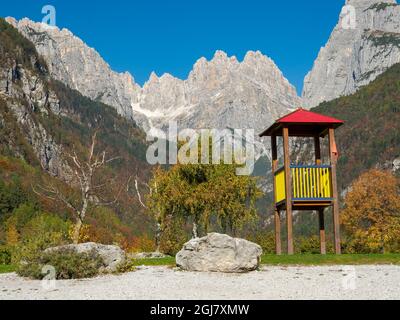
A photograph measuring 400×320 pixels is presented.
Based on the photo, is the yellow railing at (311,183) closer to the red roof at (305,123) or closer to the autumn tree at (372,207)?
the red roof at (305,123)

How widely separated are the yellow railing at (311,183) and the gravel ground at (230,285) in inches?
212

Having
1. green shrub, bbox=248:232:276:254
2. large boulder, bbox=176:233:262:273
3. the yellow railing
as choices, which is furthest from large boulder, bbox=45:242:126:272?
green shrub, bbox=248:232:276:254

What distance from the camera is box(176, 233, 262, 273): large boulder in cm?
1728

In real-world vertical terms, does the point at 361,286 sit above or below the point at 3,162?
below

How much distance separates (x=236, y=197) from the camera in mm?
34375

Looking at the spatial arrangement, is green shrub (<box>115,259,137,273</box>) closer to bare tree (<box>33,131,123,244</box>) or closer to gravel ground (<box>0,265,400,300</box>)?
gravel ground (<box>0,265,400,300</box>)

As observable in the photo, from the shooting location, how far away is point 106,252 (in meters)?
18.3

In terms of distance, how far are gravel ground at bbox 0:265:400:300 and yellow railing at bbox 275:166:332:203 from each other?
17.7 feet

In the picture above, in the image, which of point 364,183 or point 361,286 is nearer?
point 361,286

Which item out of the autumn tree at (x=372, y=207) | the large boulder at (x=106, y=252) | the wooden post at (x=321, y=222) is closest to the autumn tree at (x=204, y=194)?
the wooden post at (x=321, y=222)
